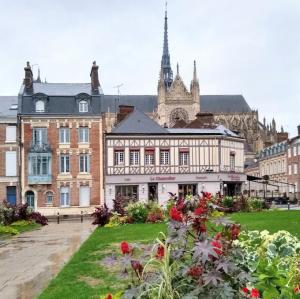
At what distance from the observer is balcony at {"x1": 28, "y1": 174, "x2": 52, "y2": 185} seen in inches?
1375

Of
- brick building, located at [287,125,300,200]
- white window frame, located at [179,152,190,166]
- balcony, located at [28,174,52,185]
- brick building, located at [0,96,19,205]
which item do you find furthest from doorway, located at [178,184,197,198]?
brick building, located at [287,125,300,200]

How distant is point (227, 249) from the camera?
3797 mm

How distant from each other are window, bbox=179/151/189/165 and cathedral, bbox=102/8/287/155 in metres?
39.4

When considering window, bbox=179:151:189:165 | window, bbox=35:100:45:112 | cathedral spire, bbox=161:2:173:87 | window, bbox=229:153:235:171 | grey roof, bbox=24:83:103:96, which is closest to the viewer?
window, bbox=35:100:45:112

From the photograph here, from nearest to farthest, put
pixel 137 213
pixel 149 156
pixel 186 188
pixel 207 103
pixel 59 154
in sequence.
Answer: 1. pixel 137 213
2. pixel 59 154
3. pixel 149 156
4. pixel 186 188
5. pixel 207 103

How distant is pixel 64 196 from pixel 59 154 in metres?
2.69

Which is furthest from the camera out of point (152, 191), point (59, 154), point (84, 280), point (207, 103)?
point (207, 103)

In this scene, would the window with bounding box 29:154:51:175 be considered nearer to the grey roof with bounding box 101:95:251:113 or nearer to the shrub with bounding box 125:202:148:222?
the shrub with bounding box 125:202:148:222

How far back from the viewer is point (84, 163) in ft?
117

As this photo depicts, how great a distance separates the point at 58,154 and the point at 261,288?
3218cm

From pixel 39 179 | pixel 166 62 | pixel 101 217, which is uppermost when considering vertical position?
pixel 166 62

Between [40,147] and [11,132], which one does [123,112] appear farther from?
[11,132]

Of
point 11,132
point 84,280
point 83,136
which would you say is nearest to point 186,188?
point 83,136

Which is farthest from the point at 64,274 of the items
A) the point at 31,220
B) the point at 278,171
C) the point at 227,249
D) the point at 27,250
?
the point at 278,171
